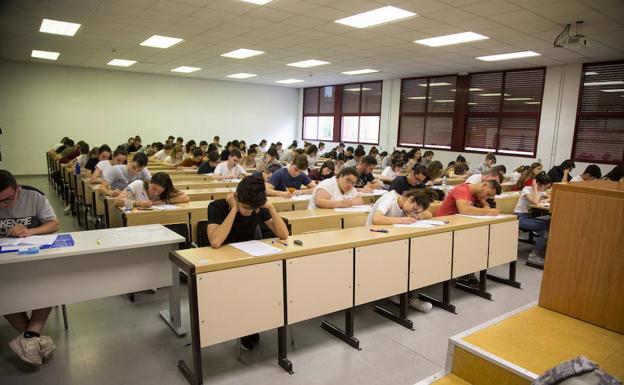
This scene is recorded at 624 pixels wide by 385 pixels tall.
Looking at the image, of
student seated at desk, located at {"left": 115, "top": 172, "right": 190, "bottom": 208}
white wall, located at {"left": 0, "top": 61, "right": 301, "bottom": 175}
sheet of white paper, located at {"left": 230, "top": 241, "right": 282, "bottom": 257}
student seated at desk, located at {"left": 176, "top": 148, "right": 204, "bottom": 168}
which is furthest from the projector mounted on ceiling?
white wall, located at {"left": 0, "top": 61, "right": 301, "bottom": 175}

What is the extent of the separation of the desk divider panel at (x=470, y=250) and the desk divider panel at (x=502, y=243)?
10 cm

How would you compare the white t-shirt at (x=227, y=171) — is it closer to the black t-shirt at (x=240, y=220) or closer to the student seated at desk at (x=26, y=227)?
the student seated at desk at (x=26, y=227)

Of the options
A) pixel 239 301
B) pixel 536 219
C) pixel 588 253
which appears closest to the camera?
pixel 588 253

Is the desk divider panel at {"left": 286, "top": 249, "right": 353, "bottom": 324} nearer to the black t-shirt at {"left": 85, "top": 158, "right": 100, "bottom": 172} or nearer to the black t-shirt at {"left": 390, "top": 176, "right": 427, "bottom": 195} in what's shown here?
the black t-shirt at {"left": 390, "top": 176, "right": 427, "bottom": 195}

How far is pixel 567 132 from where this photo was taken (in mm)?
8781

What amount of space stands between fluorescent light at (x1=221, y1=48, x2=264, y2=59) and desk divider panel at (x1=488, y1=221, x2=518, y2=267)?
6.46 m

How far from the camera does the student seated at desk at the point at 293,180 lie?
5344mm

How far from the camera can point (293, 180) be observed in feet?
18.1

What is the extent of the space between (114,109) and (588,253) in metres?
14.0

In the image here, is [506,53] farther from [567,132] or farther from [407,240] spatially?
[407,240]

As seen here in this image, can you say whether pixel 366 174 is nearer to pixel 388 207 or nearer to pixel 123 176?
pixel 388 207

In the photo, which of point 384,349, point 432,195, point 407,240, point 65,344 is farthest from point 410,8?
point 65,344

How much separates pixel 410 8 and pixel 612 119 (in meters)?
5.91

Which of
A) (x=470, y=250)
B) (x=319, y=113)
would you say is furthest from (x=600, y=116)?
(x=319, y=113)
